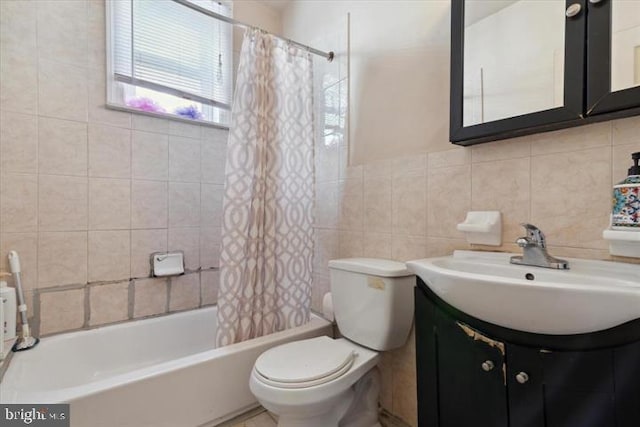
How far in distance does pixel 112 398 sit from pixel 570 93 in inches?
72.0

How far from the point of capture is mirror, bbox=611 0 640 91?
834 mm

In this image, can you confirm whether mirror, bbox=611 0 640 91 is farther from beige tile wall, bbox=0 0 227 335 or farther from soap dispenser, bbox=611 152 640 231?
beige tile wall, bbox=0 0 227 335

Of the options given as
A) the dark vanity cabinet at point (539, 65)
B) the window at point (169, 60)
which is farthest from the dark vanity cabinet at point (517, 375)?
the window at point (169, 60)

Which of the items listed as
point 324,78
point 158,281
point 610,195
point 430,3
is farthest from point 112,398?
point 430,3

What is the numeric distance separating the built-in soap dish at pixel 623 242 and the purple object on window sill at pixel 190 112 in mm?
2091

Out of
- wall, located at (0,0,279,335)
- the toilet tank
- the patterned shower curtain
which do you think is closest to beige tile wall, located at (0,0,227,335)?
wall, located at (0,0,279,335)

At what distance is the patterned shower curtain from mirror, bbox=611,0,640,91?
48.6 inches

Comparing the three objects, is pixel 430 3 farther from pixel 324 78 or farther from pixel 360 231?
pixel 360 231

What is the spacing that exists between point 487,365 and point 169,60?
7.43ft

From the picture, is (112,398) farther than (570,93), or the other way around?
(112,398)

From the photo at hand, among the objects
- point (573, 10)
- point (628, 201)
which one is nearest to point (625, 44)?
point (573, 10)

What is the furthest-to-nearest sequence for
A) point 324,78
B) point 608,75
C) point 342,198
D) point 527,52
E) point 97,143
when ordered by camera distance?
point 324,78 → point 342,198 → point 97,143 → point 527,52 → point 608,75

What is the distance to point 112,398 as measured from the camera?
113 centimetres

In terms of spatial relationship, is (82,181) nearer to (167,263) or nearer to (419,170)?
(167,263)
